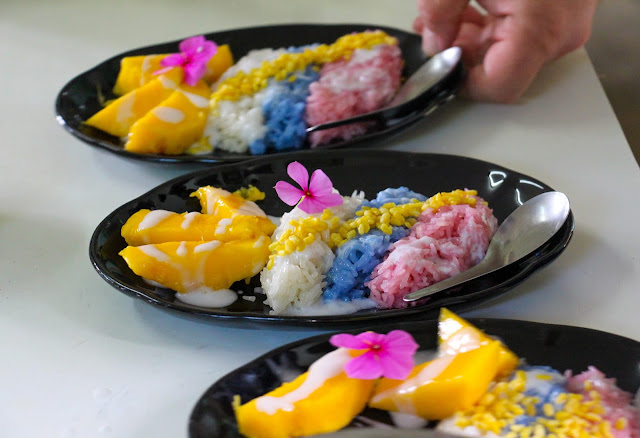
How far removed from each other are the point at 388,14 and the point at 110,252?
0.97 m

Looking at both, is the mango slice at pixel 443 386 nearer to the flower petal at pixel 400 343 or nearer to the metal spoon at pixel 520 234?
the flower petal at pixel 400 343

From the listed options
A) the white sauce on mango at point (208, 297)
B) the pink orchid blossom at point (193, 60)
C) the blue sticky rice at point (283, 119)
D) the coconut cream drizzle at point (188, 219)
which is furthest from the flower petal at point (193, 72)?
the white sauce on mango at point (208, 297)

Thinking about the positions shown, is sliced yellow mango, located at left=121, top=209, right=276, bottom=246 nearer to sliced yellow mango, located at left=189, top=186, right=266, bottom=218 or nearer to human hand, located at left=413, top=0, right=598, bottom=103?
sliced yellow mango, located at left=189, top=186, right=266, bottom=218

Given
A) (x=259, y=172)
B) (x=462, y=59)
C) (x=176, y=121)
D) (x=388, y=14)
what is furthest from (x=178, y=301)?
(x=388, y=14)

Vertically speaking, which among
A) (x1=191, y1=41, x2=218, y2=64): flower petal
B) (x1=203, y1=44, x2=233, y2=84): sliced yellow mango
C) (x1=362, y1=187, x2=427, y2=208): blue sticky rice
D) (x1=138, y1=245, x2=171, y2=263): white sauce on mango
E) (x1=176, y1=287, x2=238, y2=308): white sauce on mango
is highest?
(x1=191, y1=41, x2=218, y2=64): flower petal

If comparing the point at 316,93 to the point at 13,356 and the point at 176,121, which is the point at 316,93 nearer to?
the point at 176,121

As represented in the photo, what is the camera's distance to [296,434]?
698 millimetres

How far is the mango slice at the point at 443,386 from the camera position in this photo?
70cm

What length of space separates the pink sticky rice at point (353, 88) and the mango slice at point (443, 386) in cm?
54

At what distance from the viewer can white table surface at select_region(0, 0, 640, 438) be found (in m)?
0.83

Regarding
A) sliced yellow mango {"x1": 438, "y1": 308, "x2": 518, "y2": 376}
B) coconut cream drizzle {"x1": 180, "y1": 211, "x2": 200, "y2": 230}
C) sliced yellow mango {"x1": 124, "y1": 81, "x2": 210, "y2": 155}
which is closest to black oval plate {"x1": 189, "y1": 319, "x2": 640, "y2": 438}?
sliced yellow mango {"x1": 438, "y1": 308, "x2": 518, "y2": 376}

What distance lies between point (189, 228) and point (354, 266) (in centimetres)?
22

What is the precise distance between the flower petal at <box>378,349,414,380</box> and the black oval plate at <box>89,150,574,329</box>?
11 centimetres

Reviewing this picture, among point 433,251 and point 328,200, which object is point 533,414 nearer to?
point 433,251
